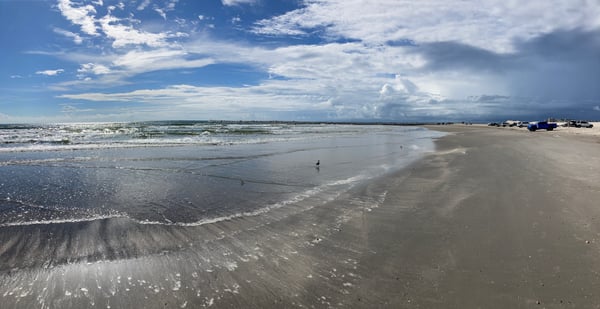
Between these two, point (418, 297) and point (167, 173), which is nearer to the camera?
point (418, 297)

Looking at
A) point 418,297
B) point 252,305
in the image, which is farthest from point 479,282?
point 252,305

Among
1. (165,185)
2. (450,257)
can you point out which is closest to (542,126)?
(450,257)

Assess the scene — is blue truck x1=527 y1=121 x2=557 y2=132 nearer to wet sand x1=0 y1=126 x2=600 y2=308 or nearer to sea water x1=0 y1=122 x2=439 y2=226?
sea water x1=0 y1=122 x2=439 y2=226

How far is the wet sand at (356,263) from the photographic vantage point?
498 centimetres

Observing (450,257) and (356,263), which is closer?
(356,263)

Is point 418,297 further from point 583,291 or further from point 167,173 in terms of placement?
point 167,173

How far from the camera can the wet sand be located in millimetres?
4980

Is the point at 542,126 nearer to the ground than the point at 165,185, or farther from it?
farther from it

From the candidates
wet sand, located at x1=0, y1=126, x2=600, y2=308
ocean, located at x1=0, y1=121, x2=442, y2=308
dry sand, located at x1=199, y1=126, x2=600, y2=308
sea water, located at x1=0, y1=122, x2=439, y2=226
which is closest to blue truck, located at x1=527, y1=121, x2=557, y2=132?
sea water, located at x1=0, y1=122, x2=439, y2=226

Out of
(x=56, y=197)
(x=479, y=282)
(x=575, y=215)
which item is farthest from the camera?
(x=56, y=197)

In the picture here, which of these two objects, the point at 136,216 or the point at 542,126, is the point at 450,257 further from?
the point at 542,126

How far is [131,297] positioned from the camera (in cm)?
512

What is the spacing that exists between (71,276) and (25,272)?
0.96 m

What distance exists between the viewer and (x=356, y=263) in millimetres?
6117
